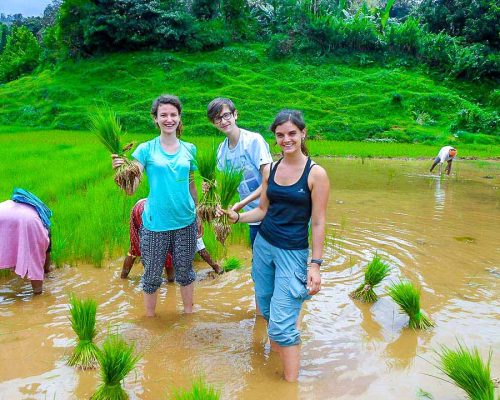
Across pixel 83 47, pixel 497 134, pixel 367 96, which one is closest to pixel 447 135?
pixel 497 134

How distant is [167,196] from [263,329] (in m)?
1.14

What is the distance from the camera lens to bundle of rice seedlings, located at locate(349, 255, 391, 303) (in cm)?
373

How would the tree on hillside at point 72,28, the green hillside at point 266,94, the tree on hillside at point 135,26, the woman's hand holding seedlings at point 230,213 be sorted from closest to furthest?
the woman's hand holding seedlings at point 230,213 < the green hillside at point 266,94 < the tree on hillside at point 135,26 < the tree on hillside at point 72,28

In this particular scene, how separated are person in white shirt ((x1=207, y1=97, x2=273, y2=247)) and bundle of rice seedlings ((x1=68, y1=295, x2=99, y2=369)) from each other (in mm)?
1042

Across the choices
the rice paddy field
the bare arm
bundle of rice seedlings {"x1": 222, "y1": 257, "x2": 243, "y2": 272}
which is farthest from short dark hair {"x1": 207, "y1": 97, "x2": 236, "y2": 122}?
bundle of rice seedlings {"x1": 222, "y1": 257, "x2": 243, "y2": 272}

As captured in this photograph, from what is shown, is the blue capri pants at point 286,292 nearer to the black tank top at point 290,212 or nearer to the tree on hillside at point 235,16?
the black tank top at point 290,212

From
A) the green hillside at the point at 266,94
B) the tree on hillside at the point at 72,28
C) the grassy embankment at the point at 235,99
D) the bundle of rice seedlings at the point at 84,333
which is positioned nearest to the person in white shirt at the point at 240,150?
the bundle of rice seedlings at the point at 84,333

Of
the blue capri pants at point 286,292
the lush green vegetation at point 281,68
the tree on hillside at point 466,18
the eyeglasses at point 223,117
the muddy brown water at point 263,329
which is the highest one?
the tree on hillside at point 466,18

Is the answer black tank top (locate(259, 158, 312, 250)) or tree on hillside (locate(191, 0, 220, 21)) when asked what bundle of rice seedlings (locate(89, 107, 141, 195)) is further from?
tree on hillside (locate(191, 0, 220, 21))

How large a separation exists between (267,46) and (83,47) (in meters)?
11.6

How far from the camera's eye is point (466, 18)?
97.0ft

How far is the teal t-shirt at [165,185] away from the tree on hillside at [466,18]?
29.1m

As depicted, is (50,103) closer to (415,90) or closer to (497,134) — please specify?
(415,90)

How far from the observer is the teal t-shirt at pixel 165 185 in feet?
9.98
